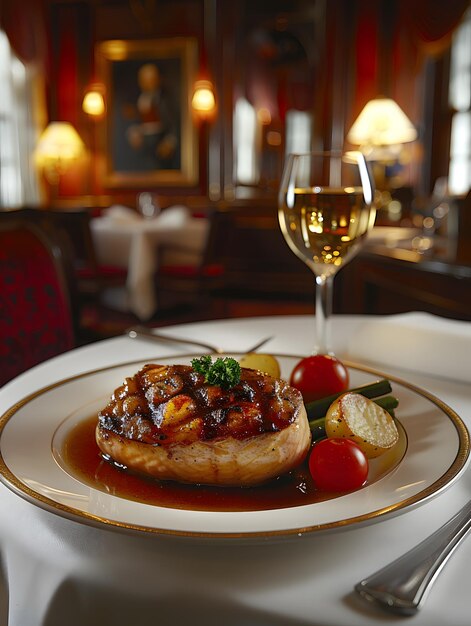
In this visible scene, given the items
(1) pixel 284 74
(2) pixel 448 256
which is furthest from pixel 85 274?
(1) pixel 284 74

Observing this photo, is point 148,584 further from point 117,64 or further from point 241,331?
point 117,64

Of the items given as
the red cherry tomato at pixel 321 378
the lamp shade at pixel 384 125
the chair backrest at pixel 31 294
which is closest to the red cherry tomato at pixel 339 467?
the red cherry tomato at pixel 321 378

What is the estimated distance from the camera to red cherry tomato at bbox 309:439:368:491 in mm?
533

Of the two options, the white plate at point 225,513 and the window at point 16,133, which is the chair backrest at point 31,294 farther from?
the window at point 16,133

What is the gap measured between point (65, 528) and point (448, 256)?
7.45 ft

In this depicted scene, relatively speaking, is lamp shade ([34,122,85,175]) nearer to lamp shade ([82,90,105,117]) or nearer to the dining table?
lamp shade ([82,90,105,117])

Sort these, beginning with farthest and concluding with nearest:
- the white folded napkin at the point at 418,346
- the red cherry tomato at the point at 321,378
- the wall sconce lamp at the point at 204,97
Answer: the wall sconce lamp at the point at 204,97 < the white folded napkin at the point at 418,346 < the red cherry tomato at the point at 321,378

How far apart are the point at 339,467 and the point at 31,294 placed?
132 centimetres

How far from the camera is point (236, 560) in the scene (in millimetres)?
461

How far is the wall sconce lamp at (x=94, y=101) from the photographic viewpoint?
25.6ft

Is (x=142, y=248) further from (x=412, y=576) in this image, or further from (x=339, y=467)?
(x=412, y=576)

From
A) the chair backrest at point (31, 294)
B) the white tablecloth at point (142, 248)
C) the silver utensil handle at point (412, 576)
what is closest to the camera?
the silver utensil handle at point (412, 576)

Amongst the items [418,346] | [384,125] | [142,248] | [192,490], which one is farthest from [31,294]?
[384,125]

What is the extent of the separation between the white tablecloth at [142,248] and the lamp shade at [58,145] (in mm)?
2895
